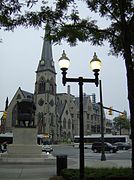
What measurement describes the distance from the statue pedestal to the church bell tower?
307 feet

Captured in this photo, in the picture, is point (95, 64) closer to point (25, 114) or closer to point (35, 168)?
point (35, 168)

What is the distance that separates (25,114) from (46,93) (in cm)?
9777

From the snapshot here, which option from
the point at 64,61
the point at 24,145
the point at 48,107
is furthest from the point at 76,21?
the point at 48,107

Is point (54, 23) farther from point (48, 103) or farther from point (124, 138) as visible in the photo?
point (48, 103)

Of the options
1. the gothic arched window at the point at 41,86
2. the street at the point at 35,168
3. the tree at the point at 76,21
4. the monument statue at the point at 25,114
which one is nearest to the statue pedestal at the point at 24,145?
the street at the point at 35,168

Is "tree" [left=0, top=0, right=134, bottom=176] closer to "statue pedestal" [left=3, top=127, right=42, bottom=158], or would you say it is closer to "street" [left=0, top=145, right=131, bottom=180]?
"street" [left=0, top=145, right=131, bottom=180]

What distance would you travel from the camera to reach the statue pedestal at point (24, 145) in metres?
26.9

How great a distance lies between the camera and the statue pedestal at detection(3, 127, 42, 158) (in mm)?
26906

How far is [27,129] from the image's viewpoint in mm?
28359

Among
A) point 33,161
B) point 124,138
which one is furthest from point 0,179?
point 124,138

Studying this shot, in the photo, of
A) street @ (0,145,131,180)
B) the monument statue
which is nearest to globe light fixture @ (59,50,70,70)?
street @ (0,145,131,180)

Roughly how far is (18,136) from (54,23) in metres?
16.9

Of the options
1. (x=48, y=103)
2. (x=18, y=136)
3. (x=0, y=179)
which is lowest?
(x=0, y=179)

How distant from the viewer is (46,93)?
128875mm
